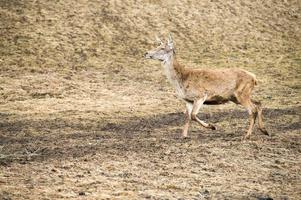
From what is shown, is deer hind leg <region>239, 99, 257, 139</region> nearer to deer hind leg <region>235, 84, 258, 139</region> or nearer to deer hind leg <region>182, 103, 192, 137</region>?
deer hind leg <region>235, 84, 258, 139</region>

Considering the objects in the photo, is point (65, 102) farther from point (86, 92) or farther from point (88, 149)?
point (88, 149)

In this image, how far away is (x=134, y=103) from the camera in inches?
881

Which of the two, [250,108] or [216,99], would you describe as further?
[216,99]

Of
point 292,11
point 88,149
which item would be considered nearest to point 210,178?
point 88,149

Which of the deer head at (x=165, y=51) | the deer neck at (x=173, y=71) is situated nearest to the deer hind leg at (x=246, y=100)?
the deer neck at (x=173, y=71)

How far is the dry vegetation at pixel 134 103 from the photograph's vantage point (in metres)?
11.2

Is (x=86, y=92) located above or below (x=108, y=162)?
below

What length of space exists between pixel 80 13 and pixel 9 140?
840 inches

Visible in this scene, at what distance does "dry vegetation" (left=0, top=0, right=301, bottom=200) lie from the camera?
11.2 meters

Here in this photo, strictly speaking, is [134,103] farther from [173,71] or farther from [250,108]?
[250,108]

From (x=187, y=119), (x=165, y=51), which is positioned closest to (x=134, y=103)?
(x=165, y=51)

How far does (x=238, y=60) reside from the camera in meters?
32.2

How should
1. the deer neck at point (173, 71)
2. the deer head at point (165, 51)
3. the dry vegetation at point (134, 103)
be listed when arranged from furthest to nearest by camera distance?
the deer head at point (165, 51)
the deer neck at point (173, 71)
the dry vegetation at point (134, 103)

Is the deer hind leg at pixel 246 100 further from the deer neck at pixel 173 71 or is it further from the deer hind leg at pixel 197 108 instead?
the deer neck at pixel 173 71
